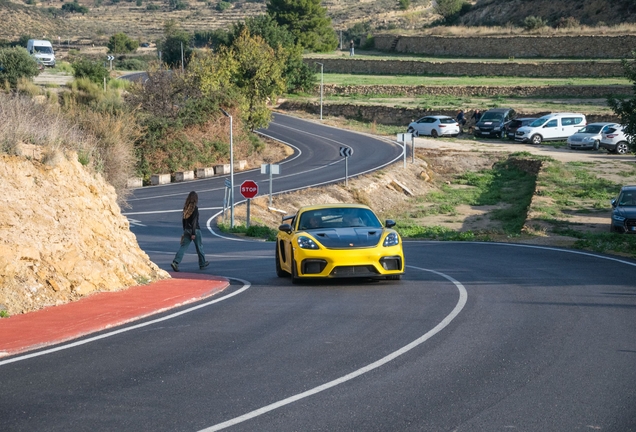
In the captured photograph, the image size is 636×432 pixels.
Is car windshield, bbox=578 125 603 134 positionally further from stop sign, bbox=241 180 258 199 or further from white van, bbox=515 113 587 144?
stop sign, bbox=241 180 258 199

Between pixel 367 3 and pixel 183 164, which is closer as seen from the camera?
pixel 183 164

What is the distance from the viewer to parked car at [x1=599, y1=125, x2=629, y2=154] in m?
56.2

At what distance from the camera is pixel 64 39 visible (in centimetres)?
14462

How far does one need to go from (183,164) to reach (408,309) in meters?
45.6

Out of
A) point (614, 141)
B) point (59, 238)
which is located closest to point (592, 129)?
point (614, 141)

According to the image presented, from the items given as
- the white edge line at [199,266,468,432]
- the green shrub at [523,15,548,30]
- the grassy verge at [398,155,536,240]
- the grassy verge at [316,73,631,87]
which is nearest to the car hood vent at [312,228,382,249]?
the white edge line at [199,266,468,432]

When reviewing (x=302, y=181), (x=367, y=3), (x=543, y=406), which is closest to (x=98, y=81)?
(x=302, y=181)

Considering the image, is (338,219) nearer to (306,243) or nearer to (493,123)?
(306,243)

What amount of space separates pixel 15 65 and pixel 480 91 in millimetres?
41326

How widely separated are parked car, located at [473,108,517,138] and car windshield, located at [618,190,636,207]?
36.2 m

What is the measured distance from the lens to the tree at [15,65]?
Result: 72.6m

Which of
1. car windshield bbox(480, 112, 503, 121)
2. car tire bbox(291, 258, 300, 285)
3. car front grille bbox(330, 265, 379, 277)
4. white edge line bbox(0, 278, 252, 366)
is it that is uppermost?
white edge line bbox(0, 278, 252, 366)

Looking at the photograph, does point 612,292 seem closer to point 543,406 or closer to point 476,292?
point 476,292

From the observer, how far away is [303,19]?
4537 inches
